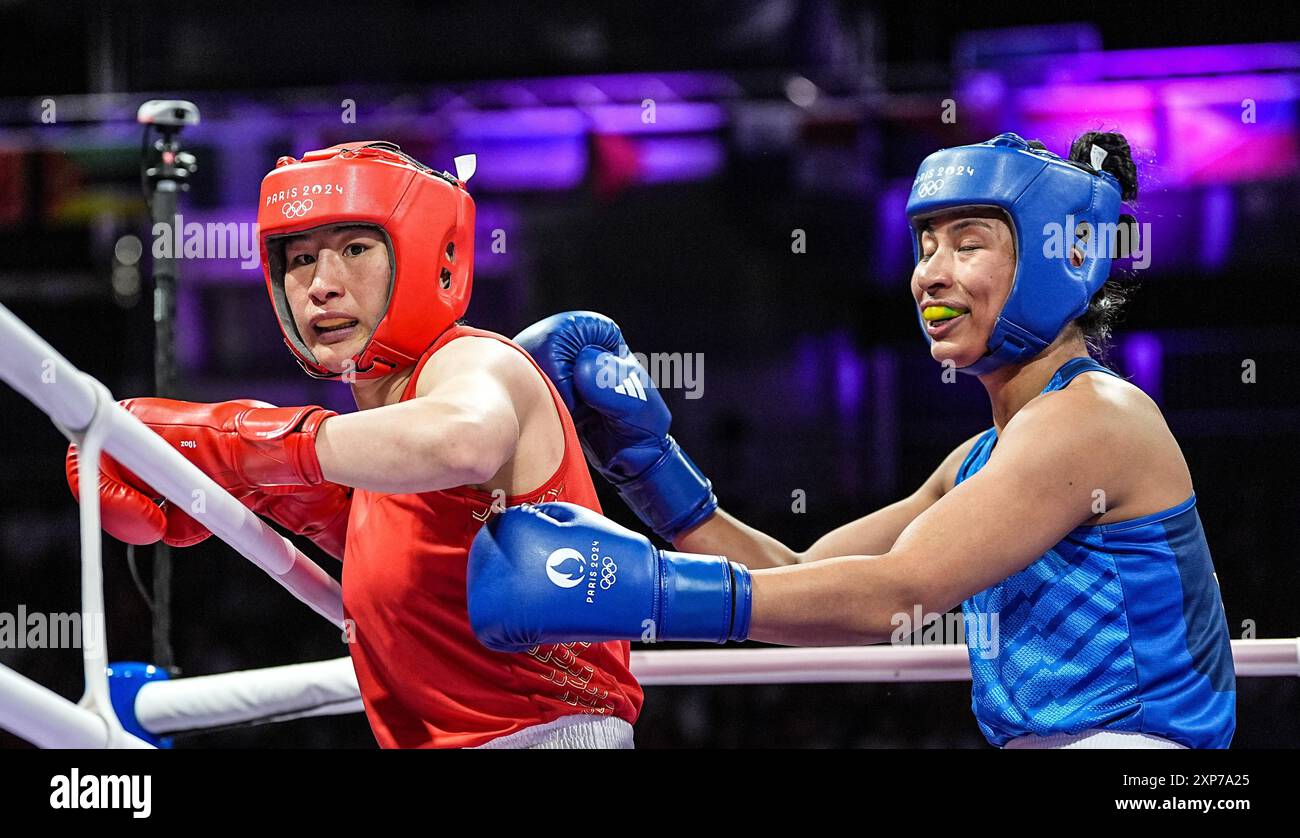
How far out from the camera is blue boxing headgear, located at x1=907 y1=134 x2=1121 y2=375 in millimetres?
1802

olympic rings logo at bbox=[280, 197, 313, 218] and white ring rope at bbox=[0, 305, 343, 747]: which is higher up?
olympic rings logo at bbox=[280, 197, 313, 218]

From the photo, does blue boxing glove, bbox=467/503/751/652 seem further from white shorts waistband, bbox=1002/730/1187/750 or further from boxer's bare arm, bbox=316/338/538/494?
white shorts waistband, bbox=1002/730/1187/750

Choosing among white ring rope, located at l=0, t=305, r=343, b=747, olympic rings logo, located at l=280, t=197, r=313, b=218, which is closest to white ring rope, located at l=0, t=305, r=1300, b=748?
white ring rope, located at l=0, t=305, r=343, b=747

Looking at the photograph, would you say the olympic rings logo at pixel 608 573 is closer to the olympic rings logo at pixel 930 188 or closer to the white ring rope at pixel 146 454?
the white ring rope at pixel 146 454

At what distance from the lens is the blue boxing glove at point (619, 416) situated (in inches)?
83.2

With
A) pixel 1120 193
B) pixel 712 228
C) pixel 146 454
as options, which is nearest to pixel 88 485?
pixel 146 454

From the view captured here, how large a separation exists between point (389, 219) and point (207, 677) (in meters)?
0.91

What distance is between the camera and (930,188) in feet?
6.12

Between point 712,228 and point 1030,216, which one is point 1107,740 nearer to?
point 1030,216

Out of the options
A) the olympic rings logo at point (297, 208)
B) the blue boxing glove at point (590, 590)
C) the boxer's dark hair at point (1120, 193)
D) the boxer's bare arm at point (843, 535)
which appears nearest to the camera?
the blue boxing glove at point (590, 590)

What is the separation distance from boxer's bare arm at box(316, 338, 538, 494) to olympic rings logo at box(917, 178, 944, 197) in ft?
2.40

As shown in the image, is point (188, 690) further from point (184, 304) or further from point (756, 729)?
point (184, 304)

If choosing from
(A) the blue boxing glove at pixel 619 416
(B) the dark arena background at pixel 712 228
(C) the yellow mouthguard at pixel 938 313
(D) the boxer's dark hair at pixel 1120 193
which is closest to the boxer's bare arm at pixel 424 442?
(A) the blue boxing glove at pixel 619 416

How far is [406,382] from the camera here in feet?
6.11
